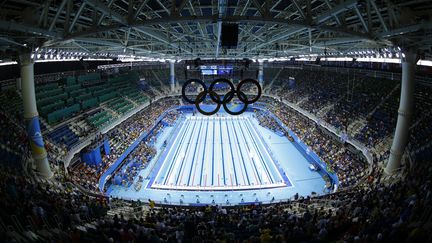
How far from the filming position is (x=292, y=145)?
97.7ft

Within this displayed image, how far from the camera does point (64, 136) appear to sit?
785 inches

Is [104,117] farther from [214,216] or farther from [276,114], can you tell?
[276,114]

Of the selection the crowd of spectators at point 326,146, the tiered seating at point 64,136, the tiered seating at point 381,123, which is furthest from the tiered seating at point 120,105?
the tiered seating at point 381,123

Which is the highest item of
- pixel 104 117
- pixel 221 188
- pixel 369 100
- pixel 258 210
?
pixel 369 100

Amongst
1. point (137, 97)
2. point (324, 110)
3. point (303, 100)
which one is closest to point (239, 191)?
point (324, 110)

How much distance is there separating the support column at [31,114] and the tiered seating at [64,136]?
20.4 feet

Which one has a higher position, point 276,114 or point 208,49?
point 208,49

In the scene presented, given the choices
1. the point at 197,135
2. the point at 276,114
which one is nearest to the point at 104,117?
the point at 197,135

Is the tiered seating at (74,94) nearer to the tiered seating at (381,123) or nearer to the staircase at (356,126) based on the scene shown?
the staircase at (356,126)

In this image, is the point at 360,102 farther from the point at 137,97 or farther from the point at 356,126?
the point at 137,97

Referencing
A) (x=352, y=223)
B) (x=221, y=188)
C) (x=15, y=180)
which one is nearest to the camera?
(x=352, y=223)

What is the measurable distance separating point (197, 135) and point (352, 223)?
26683 millimetres

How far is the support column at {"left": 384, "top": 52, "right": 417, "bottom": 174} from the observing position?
11648mm

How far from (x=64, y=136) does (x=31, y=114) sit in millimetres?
8037
